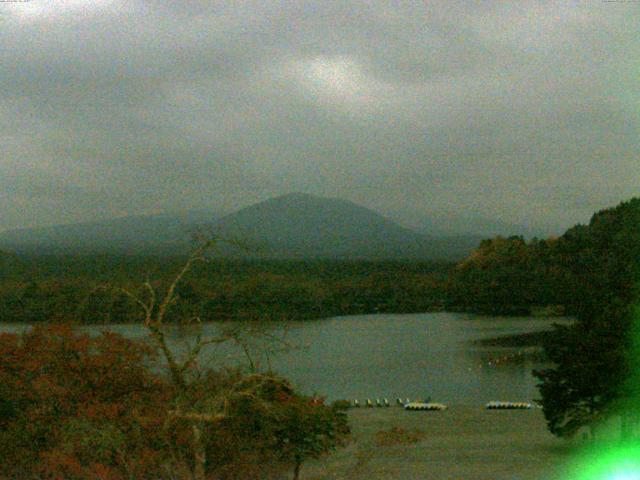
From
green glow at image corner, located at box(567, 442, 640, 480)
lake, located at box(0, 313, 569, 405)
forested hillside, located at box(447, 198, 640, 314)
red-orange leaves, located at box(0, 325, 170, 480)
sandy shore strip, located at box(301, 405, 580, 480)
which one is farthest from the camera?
forested hillside, located at box(447, 198, 640, 314)

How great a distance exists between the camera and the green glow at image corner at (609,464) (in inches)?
368

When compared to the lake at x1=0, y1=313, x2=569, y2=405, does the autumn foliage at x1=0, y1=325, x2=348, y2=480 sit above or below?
above

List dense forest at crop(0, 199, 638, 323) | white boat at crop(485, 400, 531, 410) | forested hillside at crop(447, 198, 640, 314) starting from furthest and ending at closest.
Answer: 1. forested hillside at crop(447, 198, 640, 314)
2. dense forest at crop(0, 199, 638, 323)
3. white boat at crop(485, 400, 531, 410)

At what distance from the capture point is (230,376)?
280 inches

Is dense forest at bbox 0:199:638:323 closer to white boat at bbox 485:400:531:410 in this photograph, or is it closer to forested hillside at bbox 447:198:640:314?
forested hillside at bbox 447:198:640:314

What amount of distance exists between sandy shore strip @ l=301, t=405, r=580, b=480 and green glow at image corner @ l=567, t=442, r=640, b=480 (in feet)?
0.81

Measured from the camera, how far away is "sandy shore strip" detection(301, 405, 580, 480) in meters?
9.92

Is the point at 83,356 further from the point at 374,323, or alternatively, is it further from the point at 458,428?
the point at 374,323

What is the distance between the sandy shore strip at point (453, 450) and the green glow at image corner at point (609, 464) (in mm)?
246

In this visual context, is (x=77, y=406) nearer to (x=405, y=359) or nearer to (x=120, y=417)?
(x=120, y=417)

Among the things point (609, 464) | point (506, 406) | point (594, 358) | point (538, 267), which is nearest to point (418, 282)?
point (538, 267)

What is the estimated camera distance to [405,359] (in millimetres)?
32125

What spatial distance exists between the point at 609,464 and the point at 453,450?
7.43ft

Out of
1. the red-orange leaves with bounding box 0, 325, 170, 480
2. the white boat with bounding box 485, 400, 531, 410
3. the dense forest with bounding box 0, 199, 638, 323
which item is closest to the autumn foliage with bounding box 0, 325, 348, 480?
the red-orange leaves with bounding box 0, 325, 170, 480
